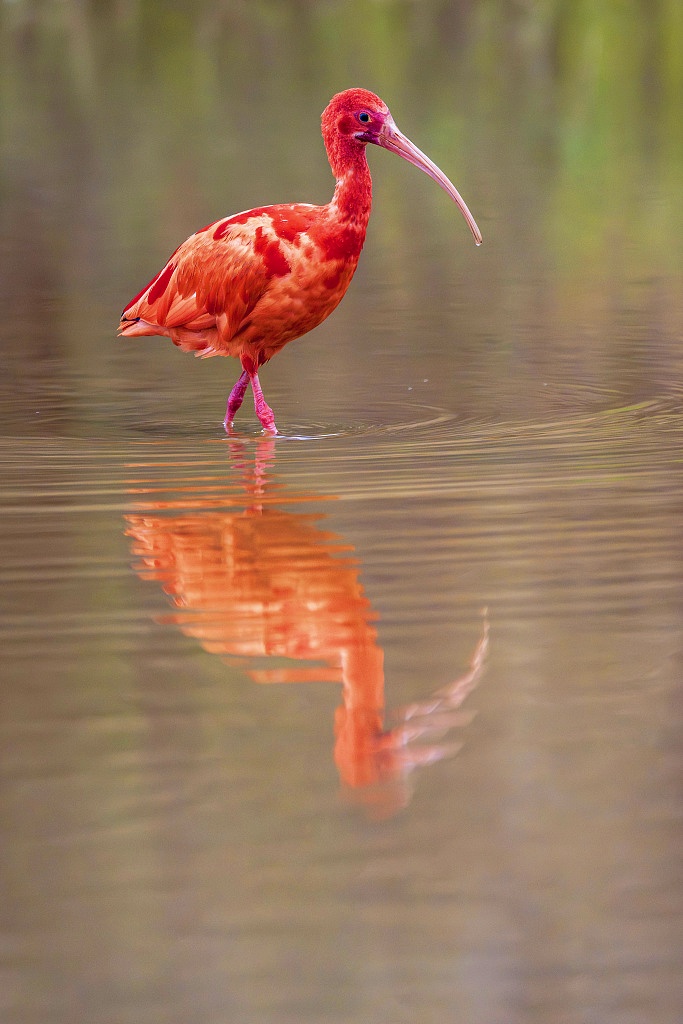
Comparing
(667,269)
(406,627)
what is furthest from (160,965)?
(667,269)

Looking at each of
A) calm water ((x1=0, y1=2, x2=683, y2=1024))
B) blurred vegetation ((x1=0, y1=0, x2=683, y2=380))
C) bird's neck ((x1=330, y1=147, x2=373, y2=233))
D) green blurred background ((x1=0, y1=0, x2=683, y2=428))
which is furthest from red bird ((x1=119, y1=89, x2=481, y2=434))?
blurred vegetation ((x1=0, y1=0, x2=683, y2=380))

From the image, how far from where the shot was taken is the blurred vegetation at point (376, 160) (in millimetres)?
14266

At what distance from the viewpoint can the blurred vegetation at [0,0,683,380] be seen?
46.8 ft

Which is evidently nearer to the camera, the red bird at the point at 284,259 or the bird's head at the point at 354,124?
the red bird at the point at 284,259

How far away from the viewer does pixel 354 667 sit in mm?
4695

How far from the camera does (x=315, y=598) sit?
5.37 metres

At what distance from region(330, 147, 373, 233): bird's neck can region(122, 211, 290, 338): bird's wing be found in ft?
0.97

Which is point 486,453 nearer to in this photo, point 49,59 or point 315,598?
point 315,598

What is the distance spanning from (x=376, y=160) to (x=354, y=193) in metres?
16.2

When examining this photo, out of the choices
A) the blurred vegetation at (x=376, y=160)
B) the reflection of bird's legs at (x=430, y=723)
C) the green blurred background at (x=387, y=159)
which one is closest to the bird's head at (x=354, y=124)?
the green blurred background at (x=387, y=159)

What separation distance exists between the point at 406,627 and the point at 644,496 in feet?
6.24

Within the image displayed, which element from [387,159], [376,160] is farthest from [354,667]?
[387,159]

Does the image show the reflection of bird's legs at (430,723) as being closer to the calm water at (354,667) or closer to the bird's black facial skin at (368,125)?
the calm water at (354,667)

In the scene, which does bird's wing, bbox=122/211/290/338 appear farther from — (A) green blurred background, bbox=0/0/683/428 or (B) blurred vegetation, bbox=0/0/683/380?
(B) blurred vegetation, bbox=0/0/683/380
